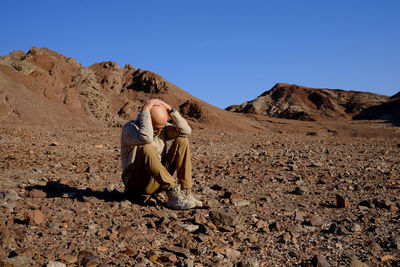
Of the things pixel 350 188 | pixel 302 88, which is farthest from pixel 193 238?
pixel 302 88

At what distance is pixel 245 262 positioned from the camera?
2.50m

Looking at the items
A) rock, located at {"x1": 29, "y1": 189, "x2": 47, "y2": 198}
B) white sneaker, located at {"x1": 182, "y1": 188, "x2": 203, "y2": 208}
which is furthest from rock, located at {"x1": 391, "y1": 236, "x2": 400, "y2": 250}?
rock, located at {"x1": 29, "y1": 189, "x2": 47, "y2": 198}

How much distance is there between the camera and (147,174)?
3920 millimetres

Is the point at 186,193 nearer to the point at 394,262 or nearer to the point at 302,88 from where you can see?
the point at 394,262

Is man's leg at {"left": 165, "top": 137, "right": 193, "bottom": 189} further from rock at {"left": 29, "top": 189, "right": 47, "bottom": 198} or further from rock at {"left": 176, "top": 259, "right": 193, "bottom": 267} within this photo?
rock at {"left": 29, "top": 189, "right": 47, "bottom": 198}

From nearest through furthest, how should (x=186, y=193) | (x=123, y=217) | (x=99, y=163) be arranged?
1. (x=123, y=217)
2. (x=186, y=193)
3. (x=99, y=163)

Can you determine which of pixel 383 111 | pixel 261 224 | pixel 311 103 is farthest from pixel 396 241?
pixel 311 103

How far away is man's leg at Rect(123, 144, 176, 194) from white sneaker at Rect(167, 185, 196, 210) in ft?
0.23

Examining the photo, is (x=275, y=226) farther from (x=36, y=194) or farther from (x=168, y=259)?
(x=36, y=194)

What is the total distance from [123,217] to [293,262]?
1.80 meters

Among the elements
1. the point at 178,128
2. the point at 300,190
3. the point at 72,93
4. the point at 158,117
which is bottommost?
the point at 300,190

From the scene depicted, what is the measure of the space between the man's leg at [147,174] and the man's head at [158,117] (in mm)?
358

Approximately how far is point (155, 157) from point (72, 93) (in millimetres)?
16074

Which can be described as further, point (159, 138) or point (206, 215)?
point (159, 138)
